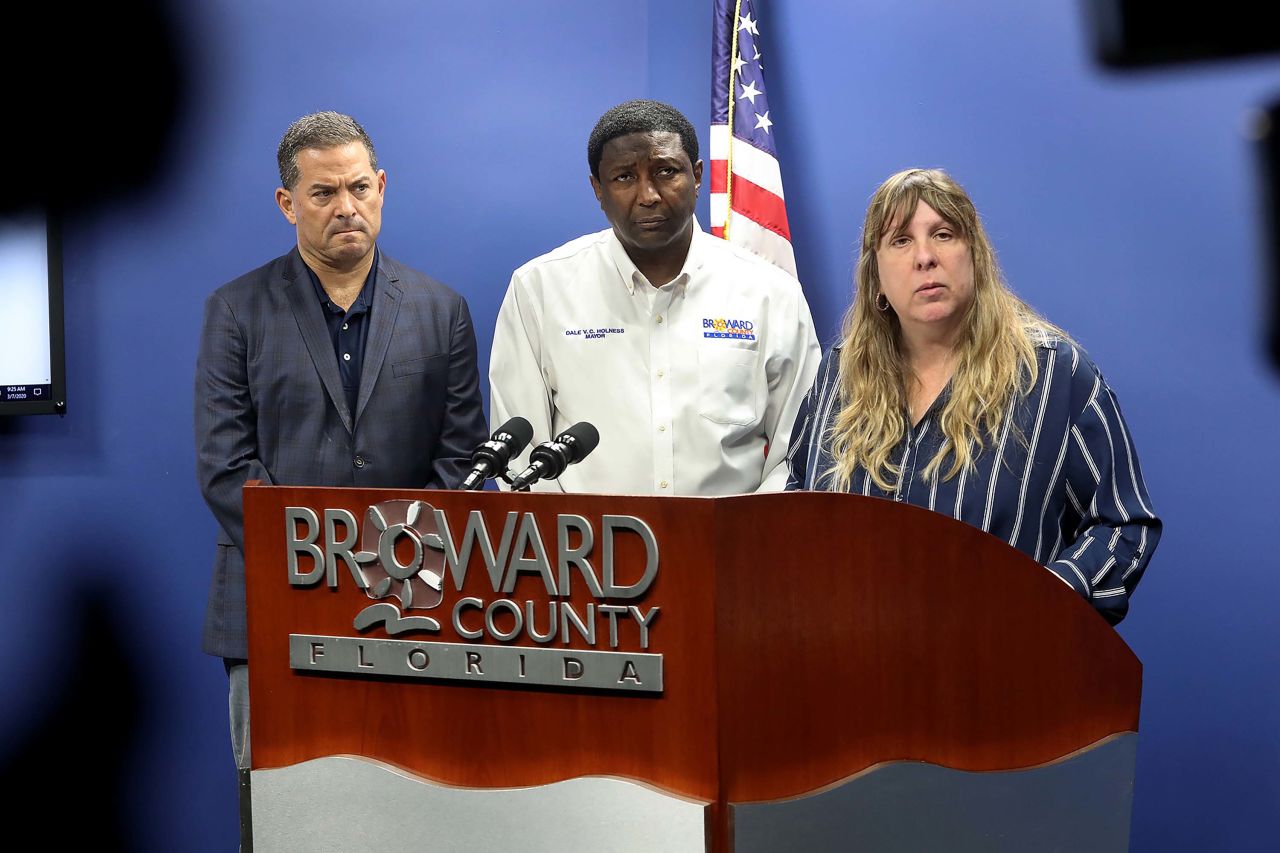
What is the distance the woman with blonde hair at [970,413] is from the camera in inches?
76.3

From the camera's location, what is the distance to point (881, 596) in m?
1.42

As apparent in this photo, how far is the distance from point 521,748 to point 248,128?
7.76 ft

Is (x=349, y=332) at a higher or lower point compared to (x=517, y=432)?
higher

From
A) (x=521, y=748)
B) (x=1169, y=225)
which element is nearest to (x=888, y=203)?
(x=1169, y=225)

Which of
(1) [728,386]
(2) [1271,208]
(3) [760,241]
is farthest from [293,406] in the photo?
(2) [1271,208]

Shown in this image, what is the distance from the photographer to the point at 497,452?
164cm

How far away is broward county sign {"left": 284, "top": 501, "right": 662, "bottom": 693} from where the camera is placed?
1.38 m

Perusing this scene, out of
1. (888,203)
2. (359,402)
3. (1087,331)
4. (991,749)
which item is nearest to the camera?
(991,749)

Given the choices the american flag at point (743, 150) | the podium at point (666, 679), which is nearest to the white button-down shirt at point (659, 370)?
the american flag at point (743, 150)

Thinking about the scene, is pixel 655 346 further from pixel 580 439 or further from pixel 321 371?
pixel 580 439

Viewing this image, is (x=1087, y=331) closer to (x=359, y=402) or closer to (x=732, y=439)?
(x=732, y=439)

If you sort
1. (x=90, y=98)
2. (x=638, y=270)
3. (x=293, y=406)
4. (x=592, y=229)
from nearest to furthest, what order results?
(x=293, y=406)
(x=638, y=270)
(x=90, y=98)
(x=592, y=229)

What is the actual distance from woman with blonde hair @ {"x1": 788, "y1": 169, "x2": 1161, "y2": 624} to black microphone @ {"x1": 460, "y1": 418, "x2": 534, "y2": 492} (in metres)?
0.63

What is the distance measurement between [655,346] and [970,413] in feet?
3.31
